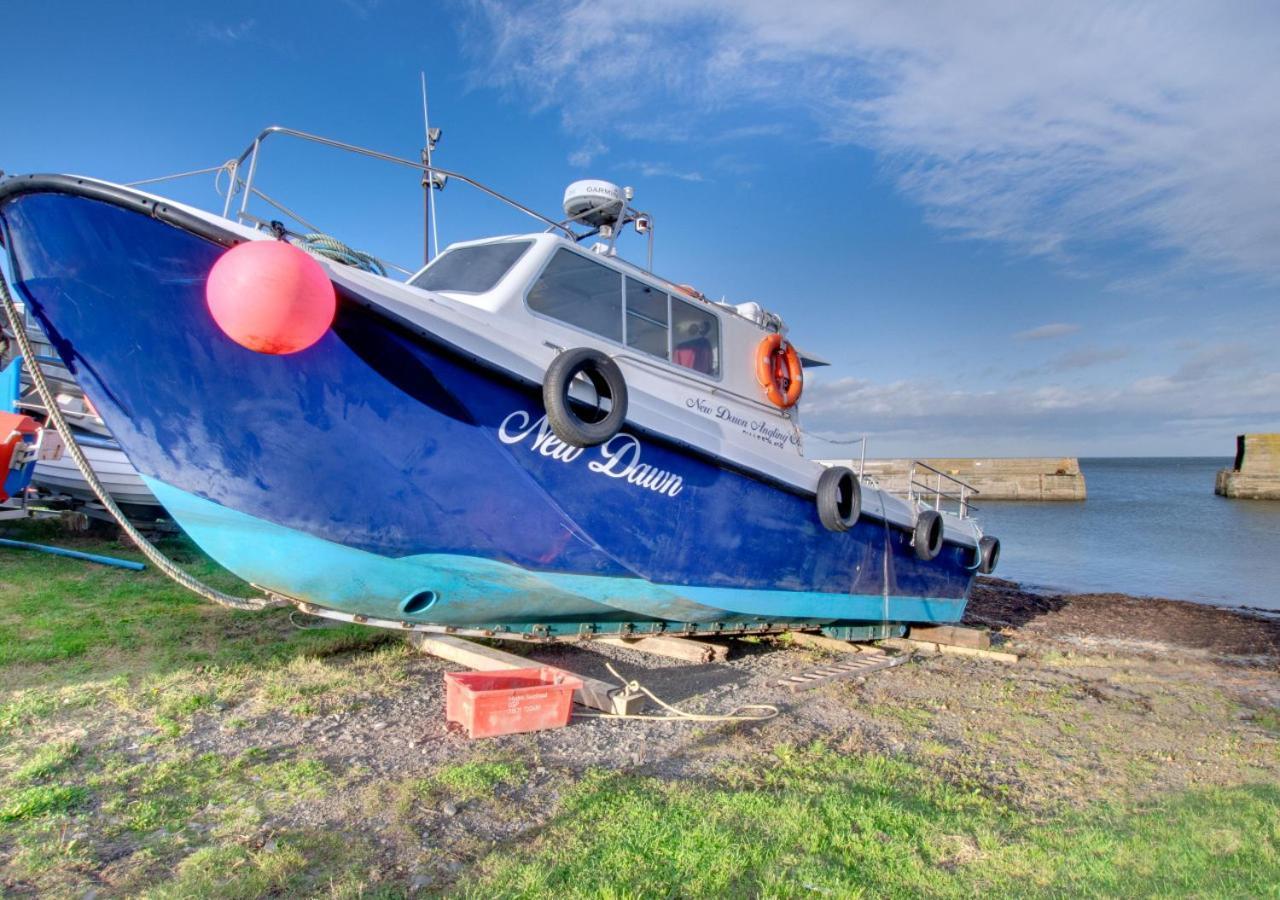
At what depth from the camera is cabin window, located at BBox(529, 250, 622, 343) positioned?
4480 mm

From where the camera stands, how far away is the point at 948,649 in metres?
7.23

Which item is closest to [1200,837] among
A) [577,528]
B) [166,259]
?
[577,528]

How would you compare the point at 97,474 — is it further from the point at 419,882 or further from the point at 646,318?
the point at 419,882

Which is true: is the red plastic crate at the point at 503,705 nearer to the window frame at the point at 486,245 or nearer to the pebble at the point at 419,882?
the pebble at the point at 419,882

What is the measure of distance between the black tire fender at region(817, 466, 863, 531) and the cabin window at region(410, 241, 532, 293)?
2.81m

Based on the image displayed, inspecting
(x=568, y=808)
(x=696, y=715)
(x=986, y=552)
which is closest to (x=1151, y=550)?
(x=986, y=552)

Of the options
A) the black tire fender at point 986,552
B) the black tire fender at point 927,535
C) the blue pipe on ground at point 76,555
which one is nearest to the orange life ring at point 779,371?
the black tire fender at point 927,535

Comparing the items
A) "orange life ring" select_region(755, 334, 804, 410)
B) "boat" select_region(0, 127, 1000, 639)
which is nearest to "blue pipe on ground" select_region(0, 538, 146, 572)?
"boat" select_region(0, 127, 1000, 639)

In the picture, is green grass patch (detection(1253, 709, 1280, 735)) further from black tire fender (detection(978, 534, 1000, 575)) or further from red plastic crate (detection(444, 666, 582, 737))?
red plastic crate (detection(444, 666, 582, 737))

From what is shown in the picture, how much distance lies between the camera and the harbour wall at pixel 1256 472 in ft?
140

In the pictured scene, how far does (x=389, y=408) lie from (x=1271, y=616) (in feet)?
47.1

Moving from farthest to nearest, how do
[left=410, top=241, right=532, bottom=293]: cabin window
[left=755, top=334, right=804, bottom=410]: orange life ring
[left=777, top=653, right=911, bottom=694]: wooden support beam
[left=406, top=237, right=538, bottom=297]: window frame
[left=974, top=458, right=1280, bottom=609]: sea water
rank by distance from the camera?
[left=974, top=458, right=1280, bottom=609]: sea water
[left=755, top=334, right=804, bottom=410]: orange life ring
[left=777, top=653, right=911, bottom=694]: wooden support beam
[left=410, top=241, right=532, bottom=293]: cabin window
[left=406, top=237, right=538, bottom=297]: window frame

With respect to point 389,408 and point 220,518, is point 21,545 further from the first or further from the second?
point 389,408

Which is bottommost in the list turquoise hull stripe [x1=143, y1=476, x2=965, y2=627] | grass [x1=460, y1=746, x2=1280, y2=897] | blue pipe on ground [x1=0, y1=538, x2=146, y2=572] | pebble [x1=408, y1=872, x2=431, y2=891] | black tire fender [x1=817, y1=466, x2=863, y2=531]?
pebble [x1=408, y1=872, x2=431, y2=891]
